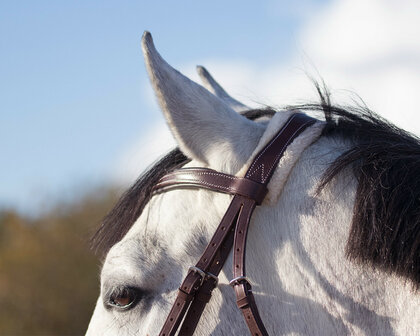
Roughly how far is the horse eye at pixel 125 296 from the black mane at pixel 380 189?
1.35 feet

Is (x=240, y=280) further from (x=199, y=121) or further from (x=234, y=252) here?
(x=199, y=121)

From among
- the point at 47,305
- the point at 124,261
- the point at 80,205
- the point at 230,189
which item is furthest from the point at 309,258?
the point at 47,305

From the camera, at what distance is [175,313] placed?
2062 millimetres

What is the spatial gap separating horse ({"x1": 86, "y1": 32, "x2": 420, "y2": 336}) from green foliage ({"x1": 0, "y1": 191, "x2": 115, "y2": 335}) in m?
30.3

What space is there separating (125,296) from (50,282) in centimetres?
3485

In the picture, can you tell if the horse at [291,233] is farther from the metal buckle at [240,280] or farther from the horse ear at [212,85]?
the horse ear at [212,85]

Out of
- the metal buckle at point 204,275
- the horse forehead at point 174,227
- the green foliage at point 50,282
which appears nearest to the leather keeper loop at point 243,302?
the metal buckle at point 204,275

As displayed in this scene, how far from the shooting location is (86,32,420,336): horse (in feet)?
6.39

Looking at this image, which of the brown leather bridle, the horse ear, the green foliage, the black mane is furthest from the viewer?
the green foliage

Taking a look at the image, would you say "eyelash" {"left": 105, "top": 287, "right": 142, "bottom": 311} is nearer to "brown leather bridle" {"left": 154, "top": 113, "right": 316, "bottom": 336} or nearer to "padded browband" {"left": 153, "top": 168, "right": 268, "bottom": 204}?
"brown leather bridle" {"left": 154, "top": 113, "right": 316, "bottom": 336}

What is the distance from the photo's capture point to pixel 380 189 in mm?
2027

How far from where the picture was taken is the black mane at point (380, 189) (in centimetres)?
193

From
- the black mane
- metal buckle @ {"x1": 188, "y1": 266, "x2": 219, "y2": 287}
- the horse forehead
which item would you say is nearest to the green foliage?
the horse forehead

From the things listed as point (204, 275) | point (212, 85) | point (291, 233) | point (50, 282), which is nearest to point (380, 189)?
point (291, 233)
